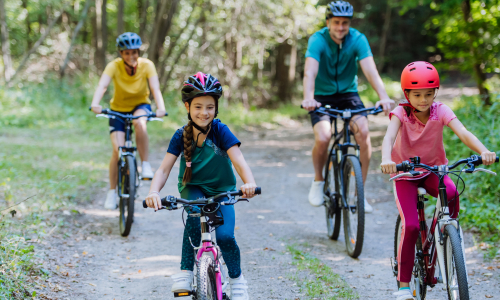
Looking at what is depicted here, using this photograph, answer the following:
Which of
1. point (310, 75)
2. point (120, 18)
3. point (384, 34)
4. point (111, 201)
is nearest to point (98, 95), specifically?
point (111, 201)

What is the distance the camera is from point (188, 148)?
3.58 metres

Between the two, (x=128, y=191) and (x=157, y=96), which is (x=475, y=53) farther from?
(x=128, y=191)

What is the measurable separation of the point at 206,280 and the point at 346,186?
280 cm

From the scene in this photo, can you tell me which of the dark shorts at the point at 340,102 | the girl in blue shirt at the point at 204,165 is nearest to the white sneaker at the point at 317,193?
the dark shorts at the point at 340,102

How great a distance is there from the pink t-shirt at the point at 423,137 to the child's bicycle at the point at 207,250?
1.32 meters

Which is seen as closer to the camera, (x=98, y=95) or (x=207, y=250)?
(x=207, y=250)

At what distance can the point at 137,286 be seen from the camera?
4641mm

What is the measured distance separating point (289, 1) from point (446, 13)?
316 inches

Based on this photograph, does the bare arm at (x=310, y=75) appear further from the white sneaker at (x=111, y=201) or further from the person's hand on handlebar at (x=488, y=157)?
the white sneaker at (x=111, y=201)

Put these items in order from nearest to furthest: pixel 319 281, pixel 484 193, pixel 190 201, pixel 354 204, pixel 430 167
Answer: pixel 190 201 < pixel 430 167 < pixel 319 281 < pixel 354 204 < pixel 484 193

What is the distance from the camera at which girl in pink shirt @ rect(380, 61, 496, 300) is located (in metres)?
3.62

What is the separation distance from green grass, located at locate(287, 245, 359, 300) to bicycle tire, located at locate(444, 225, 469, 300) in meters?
1.17

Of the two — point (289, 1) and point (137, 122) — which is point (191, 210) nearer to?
point (137, 122)

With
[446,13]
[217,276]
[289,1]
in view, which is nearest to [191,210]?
[217,276]
